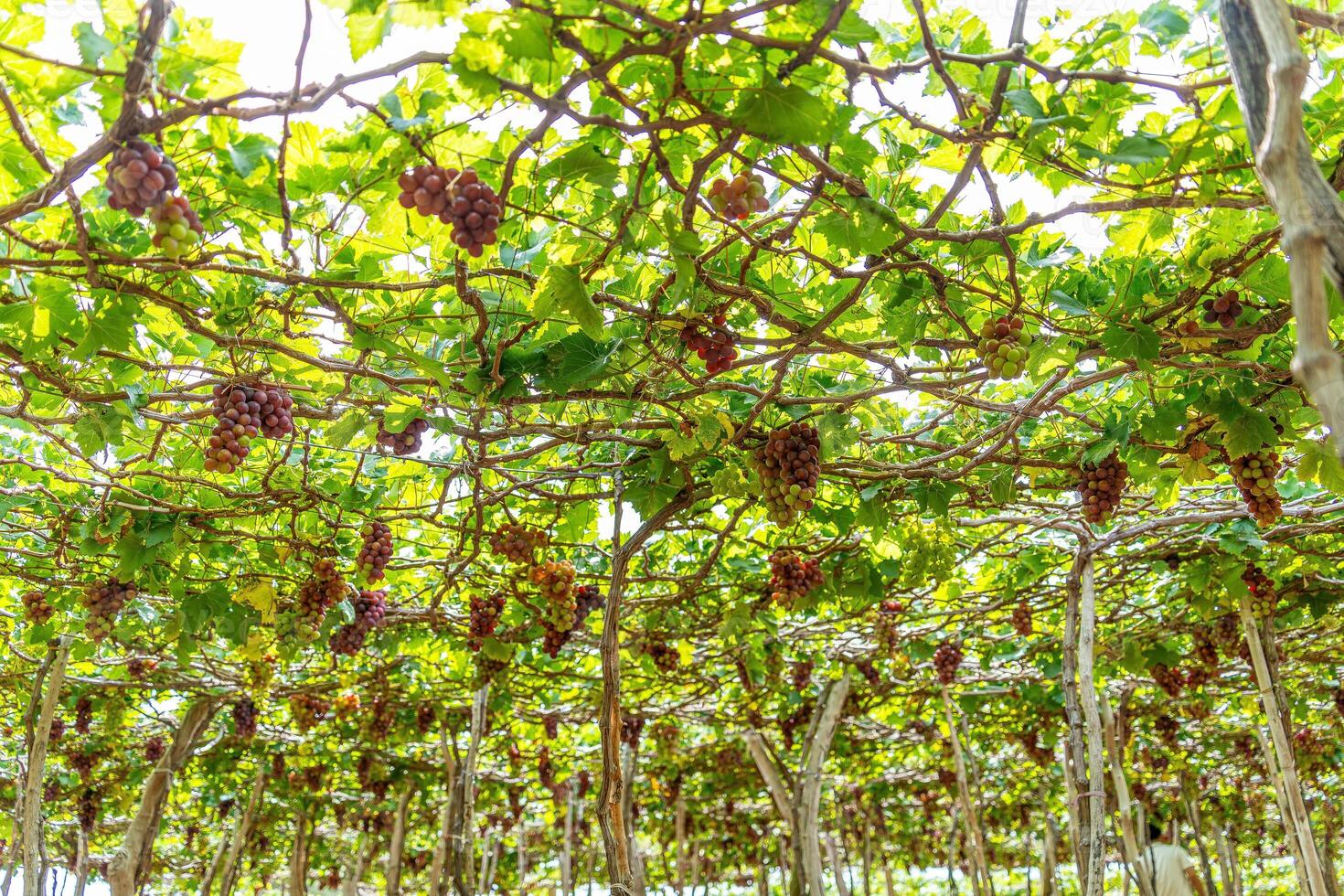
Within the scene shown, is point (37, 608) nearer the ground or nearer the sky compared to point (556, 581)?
nearer the sky

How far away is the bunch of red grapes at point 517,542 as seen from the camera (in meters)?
3.72

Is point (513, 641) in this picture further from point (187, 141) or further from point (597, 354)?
point (187, 141)

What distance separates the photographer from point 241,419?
2475mm

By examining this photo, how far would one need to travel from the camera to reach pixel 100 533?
143 inches

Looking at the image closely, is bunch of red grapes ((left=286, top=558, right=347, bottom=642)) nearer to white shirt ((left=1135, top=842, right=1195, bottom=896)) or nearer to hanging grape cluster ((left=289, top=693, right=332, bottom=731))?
hanging grape cluster ((left=289, top=693, right=332, bottom=731))

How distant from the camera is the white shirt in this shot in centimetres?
616

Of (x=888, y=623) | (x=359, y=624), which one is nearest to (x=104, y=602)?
(x=359, y=624)

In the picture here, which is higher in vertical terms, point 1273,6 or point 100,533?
point 100,533

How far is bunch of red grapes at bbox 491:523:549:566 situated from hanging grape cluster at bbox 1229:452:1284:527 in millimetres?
2403

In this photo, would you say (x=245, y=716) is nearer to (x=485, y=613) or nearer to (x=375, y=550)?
(x=485, y=613)

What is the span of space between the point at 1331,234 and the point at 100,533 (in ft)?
12.8

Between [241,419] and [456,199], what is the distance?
114cm

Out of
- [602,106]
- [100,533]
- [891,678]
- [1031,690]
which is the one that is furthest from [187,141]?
[1031,690]

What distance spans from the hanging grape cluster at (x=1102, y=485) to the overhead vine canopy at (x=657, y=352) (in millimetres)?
20
